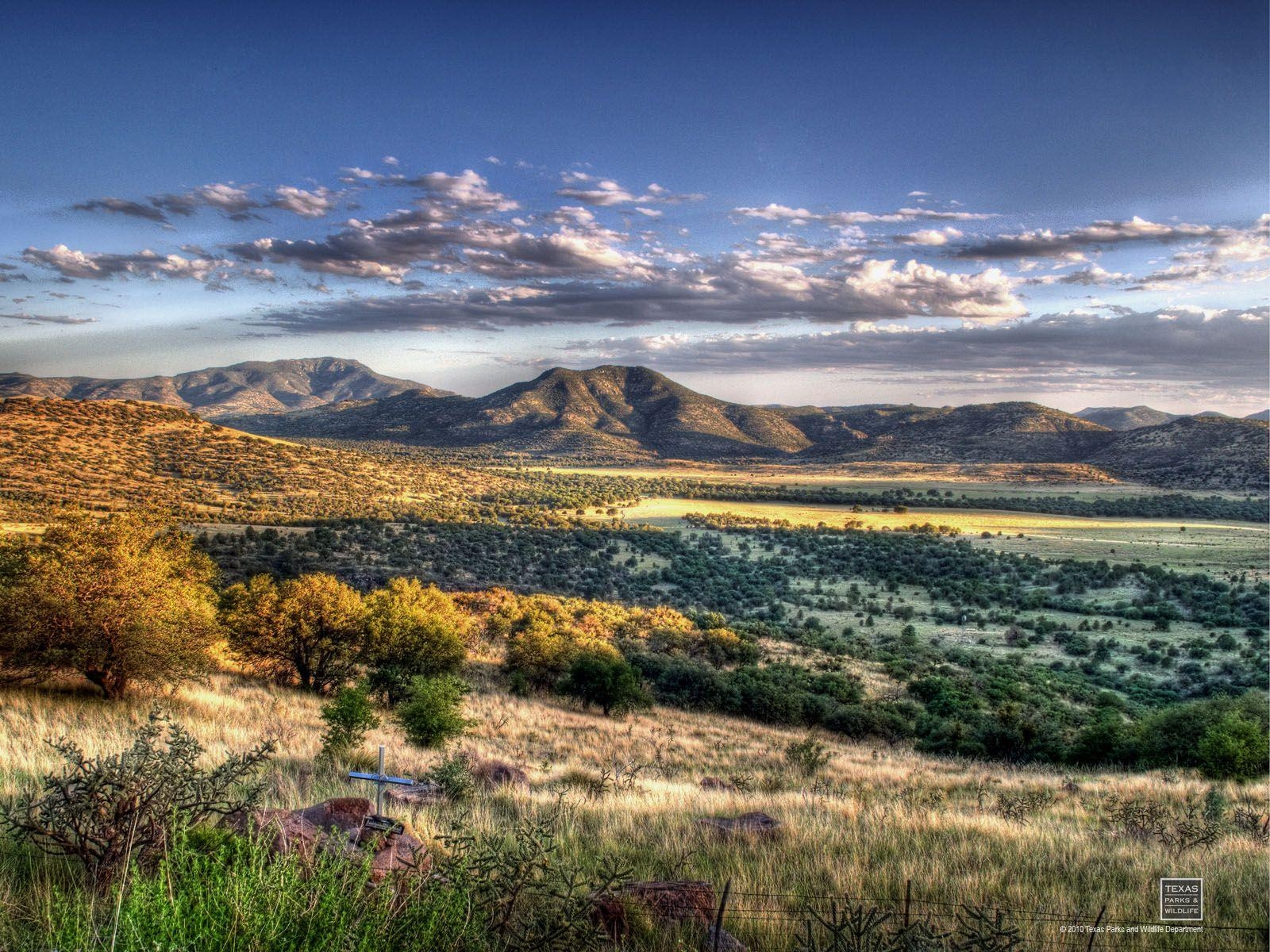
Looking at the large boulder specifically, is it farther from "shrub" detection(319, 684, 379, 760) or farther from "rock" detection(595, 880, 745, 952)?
"shrub" detection(319, 684, 379, 760)

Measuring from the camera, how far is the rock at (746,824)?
6.35 m

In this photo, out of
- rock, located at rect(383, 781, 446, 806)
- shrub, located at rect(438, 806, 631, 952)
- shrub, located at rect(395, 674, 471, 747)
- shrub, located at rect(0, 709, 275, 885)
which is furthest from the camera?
shrub, located at rect(395, 674, 471, 747)

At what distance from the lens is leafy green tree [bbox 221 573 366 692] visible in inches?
850

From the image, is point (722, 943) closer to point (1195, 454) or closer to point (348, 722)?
point (348, 722)

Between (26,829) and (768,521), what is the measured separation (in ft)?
258

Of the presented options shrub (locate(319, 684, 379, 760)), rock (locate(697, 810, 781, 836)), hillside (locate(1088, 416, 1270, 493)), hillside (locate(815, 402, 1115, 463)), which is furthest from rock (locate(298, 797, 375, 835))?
hillside (locate(815, 402, 1115, 463))

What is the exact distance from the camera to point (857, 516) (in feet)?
273

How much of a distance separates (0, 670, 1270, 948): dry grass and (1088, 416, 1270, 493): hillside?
10858 centimetres

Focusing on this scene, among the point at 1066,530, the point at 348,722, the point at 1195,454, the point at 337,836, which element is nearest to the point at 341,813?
the point at 337,836

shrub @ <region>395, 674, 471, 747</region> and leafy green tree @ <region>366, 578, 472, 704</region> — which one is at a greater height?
shrub @ <region>395, 674, 471, 747</region>

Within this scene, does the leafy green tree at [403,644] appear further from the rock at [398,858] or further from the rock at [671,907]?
the rock at [671,907]

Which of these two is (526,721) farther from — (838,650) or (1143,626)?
(1143,626)

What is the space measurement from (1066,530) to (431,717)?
77602 mm

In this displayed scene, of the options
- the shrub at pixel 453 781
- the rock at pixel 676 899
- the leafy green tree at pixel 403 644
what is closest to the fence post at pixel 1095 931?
the rock at pixel 676 899
